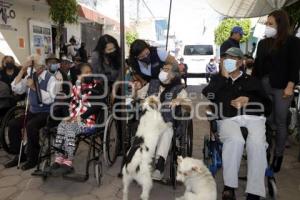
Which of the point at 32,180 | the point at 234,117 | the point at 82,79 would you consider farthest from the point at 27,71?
the point at 234,117

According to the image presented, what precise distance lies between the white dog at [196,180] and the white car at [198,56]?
12.9m

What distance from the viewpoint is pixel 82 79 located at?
159 inches

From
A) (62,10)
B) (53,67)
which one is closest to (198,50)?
(62,10)

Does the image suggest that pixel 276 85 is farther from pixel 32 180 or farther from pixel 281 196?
pixel 32 180

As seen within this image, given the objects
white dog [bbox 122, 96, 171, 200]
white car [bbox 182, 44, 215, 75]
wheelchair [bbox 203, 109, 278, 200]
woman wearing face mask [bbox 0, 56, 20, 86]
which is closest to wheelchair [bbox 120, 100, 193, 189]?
white dog [bbox 122, 96, 171, 200]

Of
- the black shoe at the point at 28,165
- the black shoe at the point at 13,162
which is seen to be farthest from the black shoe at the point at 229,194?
the black shoe at the point at 13,162

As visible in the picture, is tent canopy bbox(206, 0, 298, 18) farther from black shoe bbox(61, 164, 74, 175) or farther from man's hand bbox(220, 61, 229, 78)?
black shoe bbox(61, 164, 74, 175)

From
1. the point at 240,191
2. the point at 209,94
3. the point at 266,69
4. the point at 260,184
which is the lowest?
the point at 240,191

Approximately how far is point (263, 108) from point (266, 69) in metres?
0.86

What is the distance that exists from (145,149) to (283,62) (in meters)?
1.87

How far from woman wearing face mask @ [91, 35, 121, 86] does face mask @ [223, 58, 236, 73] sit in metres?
1.47

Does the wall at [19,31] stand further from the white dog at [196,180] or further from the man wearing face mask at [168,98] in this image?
the white dog at [196,180]

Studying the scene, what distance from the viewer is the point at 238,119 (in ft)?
11.1

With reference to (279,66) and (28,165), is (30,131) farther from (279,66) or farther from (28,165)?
(279,66)
